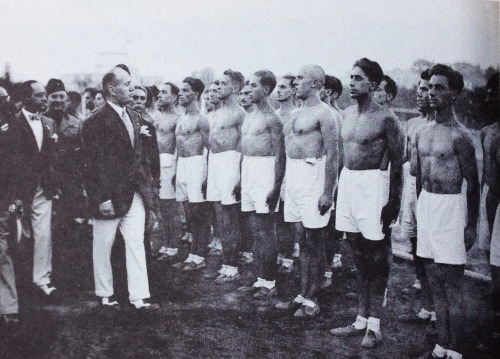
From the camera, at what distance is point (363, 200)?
266cm

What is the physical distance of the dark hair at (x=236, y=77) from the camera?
9.47 ft

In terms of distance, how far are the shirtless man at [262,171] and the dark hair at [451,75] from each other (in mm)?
915

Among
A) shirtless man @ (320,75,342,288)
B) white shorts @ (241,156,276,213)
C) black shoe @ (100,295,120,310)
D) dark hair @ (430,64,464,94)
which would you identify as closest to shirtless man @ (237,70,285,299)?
white shorts @ (241,156,276,213)

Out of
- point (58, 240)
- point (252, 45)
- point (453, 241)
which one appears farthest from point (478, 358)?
point (58, 240)

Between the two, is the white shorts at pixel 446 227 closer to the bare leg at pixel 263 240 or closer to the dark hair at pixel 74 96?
the bare leg at pixel 263 240

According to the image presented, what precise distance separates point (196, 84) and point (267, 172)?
2.22 feet

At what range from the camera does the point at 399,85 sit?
2736mm

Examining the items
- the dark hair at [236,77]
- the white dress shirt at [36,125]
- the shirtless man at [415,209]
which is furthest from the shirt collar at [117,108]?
the shirtless man at [415,209]

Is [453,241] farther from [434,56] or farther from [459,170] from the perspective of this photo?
[434,56]

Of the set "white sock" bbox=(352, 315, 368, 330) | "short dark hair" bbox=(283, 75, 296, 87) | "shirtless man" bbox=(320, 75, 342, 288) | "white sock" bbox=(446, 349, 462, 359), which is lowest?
"white sock" bbox=(446, 349, 462, 359)

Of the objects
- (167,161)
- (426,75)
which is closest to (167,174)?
(167,161)

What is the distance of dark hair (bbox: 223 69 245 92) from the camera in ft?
9.47

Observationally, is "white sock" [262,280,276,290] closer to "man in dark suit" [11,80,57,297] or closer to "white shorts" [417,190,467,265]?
"white shorts" [417,190,467,265]

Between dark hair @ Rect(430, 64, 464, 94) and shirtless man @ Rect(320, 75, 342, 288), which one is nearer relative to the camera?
dark hair @ Rect(430, 64, 464, 94)
